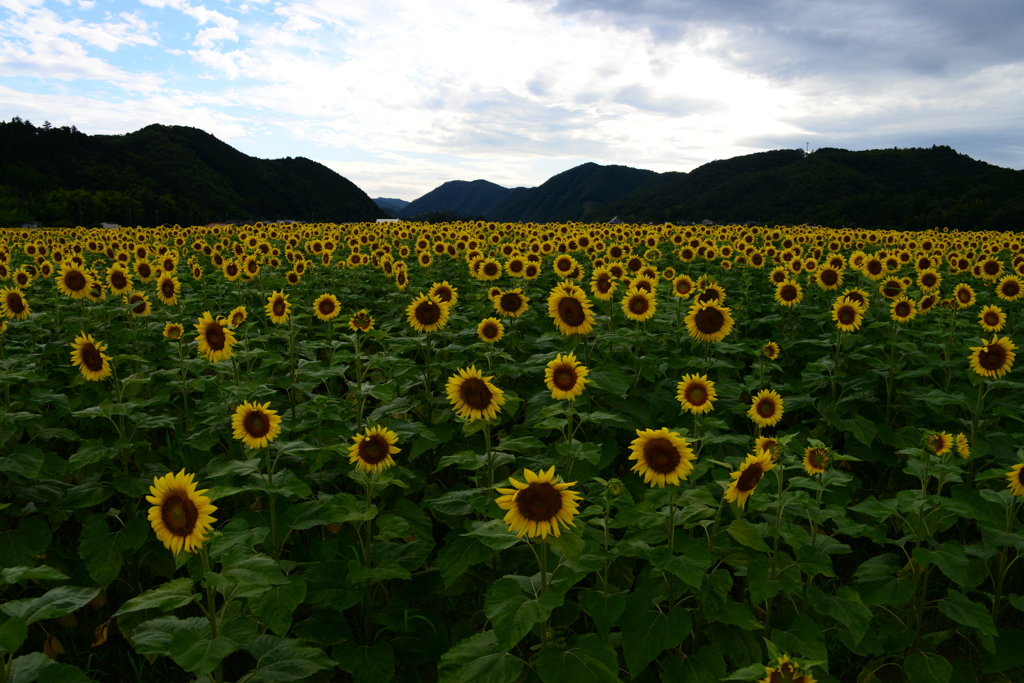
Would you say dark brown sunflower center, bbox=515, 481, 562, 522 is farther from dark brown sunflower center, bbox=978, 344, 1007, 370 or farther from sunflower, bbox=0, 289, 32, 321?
sunflower, bbox=0, 289, 32, 321

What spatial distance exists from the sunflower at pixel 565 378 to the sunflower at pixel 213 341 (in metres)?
3.11

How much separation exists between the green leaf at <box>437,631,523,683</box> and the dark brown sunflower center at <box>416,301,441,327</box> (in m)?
3.57

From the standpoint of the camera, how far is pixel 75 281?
24.0ft

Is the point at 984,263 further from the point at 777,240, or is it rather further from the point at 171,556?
the point at 171,556

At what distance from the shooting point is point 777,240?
18734 millimetres

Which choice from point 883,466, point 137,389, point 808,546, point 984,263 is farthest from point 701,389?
point 984,263

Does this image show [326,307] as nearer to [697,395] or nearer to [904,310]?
[697,395]

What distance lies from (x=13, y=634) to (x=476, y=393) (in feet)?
8.38

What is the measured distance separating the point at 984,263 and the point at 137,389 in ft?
45.6

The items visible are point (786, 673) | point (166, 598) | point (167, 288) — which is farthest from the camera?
point (167, 288)

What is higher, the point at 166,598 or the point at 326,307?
the point at 326,307

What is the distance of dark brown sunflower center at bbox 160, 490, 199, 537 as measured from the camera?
266 cm

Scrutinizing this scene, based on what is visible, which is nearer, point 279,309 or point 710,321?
point 710,321

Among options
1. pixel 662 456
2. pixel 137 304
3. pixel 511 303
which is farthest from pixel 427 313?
pixel 137 304
